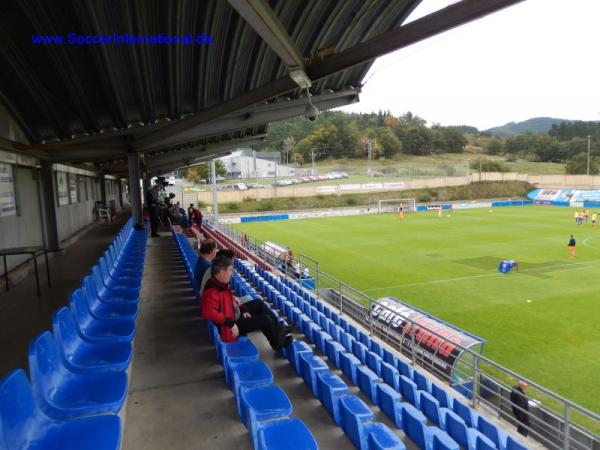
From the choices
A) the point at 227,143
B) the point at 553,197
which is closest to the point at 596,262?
the point at 227,143

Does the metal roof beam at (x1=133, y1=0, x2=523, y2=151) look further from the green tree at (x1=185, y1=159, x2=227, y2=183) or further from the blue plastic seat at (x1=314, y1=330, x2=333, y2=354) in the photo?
the green tree at (x1=185, y1=159, x2=227, y2=183)

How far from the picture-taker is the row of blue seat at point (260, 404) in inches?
93.3

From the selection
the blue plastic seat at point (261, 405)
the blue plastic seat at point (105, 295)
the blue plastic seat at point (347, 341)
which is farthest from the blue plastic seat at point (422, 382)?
the blue plastic seat at point (105, 295)

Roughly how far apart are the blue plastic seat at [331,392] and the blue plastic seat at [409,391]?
116 centimetres

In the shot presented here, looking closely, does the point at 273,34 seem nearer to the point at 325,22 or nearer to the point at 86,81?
the point at 325,22

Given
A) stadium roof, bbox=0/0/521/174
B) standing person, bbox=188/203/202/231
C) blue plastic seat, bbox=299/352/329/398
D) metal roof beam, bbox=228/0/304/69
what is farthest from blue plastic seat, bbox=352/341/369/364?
standing person, bbox=188/203/202/231

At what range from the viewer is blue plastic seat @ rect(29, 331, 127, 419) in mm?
2316

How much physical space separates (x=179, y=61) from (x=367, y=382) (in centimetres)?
544

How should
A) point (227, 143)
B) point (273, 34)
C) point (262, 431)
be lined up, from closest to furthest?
point (262, 431) → point (273, 34) → point (227, 143)

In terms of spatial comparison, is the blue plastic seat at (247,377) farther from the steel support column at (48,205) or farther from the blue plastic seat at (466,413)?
the steel support column at (48,205)

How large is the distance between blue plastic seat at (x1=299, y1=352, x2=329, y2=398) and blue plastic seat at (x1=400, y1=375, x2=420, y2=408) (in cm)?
110

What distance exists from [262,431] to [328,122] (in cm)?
9657

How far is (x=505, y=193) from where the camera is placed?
57812 mm

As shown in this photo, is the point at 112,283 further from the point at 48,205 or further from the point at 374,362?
the point at 48,205
